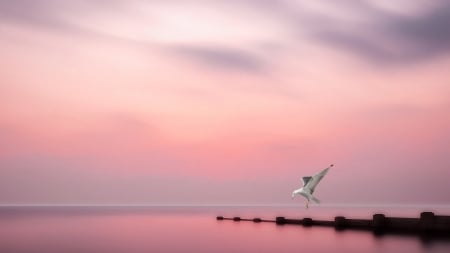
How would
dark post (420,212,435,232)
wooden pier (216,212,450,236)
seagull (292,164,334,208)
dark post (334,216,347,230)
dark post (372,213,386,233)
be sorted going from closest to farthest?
seagull (292,164,334,208) < wooden pier (216,212,450,236) < dark post (420,212,435,232) < dark post (372,213,386,233) < dark post (334,216,347,230)

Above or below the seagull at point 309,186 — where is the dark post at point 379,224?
below

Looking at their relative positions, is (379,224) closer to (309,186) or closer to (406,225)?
(406,225)

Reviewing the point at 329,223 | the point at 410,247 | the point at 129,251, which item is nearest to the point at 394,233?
the point at 410,247

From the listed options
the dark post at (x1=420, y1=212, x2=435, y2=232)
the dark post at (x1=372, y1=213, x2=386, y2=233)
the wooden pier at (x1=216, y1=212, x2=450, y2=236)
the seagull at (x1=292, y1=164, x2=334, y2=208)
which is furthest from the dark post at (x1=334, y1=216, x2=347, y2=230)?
the seagull at (x1=292, y1=164, x2=334, y2=208)

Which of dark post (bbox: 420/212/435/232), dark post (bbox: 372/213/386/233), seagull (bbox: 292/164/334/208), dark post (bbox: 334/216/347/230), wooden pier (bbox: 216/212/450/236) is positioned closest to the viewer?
seagull (bbox: 292/164/334/208)

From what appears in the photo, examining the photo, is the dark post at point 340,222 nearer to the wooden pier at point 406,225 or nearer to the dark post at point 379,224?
the wooden pier at point 406,225

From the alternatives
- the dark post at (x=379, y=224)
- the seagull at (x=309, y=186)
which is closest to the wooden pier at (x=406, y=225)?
the dark post at (x=379, y=224)

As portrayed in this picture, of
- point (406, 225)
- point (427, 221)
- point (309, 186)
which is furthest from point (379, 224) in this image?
point (309, 186)

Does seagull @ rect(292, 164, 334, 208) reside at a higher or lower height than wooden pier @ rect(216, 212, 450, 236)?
higher

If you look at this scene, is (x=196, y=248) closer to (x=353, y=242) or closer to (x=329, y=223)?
(x=353, y=242)

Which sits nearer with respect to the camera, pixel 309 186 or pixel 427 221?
pixel 309 186

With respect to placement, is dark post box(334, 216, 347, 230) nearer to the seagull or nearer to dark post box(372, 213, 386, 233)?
dark post box(372, 213, 386, 233)

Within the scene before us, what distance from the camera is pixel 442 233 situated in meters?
52.3

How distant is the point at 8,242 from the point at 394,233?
174 ft
